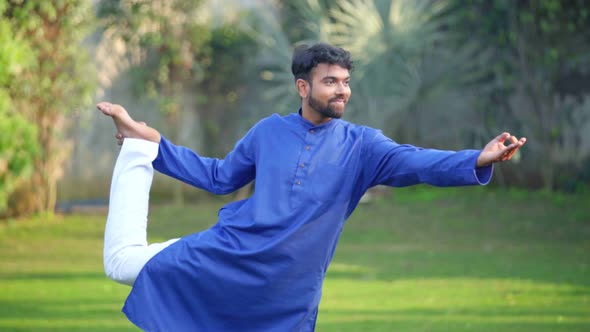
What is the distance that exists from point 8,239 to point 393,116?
6692 mm

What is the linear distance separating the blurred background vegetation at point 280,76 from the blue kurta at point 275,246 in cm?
979

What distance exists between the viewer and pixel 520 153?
49.1ft

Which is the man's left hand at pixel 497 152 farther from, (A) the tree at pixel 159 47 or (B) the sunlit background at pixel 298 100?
(A) the tree at pixel 159 47

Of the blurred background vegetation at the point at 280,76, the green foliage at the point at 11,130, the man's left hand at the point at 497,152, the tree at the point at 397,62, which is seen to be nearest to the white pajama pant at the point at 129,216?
the man's left hand at the point at 497,152

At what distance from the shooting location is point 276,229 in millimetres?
4426

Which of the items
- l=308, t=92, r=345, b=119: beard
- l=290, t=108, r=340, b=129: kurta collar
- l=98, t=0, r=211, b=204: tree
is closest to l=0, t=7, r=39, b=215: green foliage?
l=98, t=0, r=211, b=204: tree

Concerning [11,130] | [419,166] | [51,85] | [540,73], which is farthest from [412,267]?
[51,85]

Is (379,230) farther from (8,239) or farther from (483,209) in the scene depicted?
(8,239)

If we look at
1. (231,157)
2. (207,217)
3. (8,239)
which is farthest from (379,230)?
(231,157)

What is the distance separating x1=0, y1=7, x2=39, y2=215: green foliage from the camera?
38.5ft

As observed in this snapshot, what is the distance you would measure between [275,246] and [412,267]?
19.2 ft

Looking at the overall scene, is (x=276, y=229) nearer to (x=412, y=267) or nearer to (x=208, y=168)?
(x=208, y=168)

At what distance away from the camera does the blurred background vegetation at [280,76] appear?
47.2ft

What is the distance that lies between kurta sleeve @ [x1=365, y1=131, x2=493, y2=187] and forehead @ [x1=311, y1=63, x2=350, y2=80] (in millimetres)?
337
